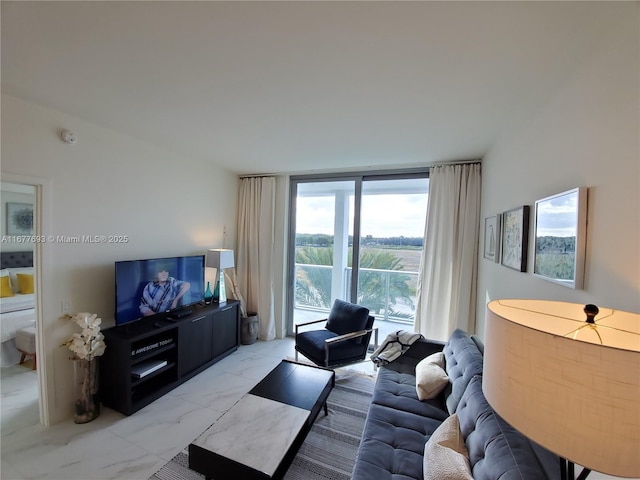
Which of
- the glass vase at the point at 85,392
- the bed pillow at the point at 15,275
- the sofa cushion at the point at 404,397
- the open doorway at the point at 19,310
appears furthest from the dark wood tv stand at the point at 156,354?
the bed pillow at the point at 15,275

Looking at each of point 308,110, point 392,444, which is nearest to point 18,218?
point 308,110

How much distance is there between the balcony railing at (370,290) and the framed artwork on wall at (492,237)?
1179 mm

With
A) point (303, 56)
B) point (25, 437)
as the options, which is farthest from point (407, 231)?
point (25, 437)

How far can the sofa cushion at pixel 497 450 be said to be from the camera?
3.13 ft

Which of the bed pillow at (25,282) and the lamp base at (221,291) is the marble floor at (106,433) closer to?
the lamp base at (221,291)

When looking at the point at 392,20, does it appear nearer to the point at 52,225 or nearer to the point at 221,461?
the point at 221,461

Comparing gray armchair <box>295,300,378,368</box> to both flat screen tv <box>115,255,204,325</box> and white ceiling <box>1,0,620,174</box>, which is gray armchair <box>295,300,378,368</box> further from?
white ceiling <box>1,0,620,174</box>

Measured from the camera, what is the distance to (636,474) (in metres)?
0.53

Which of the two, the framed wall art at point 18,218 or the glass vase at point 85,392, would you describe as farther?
the framed wall art at point 18,218

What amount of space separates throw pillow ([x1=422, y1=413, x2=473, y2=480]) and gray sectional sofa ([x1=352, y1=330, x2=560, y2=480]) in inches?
1.4

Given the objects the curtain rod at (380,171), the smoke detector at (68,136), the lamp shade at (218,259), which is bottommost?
the lamp shade at (218,259)

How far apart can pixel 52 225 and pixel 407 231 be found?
374 cm

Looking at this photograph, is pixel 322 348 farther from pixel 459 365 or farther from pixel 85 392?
pixel 85 392

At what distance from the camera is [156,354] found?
2580 millimetres
